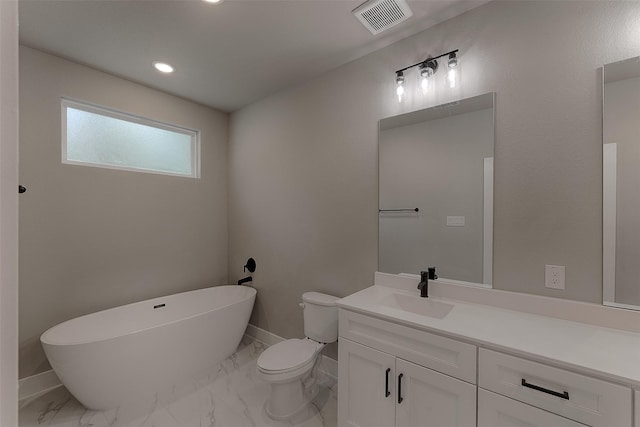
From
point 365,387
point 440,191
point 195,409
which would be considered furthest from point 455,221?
point 195,409

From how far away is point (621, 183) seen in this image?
4.12 feet

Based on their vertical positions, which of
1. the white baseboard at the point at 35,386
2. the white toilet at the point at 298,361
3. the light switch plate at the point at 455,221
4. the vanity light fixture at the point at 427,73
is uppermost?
the vanity light fixture at the point at 427,73

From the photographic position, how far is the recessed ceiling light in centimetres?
228

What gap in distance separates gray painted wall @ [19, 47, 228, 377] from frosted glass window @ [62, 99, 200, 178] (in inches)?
4.0

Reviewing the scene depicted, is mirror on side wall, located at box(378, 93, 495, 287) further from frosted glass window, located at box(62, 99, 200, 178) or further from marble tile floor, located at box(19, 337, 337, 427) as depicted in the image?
frosted glass window, located at box(62, 99, 200, 178)

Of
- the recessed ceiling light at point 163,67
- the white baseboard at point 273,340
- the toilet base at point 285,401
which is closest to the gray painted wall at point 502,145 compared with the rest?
the white baseboard at point 273,340

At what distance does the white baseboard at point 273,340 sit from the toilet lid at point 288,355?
1.07ft

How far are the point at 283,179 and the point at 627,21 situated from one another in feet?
8.00

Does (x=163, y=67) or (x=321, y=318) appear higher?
(x=163, y=67)

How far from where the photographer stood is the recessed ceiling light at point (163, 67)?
2.28 metres

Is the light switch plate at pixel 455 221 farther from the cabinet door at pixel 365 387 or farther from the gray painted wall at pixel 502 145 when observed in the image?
the cabinet door at pixel 365 387

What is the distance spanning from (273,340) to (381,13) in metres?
2.97

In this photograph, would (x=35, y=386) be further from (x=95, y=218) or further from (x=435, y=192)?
(x=435, y=192)

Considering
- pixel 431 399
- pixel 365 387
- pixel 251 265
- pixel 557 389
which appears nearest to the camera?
pixel 557 389
